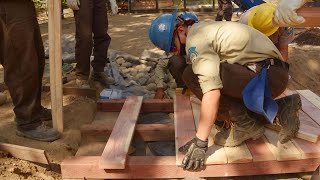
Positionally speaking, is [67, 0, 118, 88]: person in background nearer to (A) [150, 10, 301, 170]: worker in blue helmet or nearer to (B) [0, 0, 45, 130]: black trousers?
(B) [0, 0, 45, 130]: black trousers

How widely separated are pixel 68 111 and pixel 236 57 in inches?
63.5

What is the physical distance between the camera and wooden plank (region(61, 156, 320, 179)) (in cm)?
218

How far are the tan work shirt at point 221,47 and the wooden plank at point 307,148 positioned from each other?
1.97 ft

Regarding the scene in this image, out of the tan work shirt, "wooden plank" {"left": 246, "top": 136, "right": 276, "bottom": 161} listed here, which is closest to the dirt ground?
"wooden plank" {"left": 246, "top": 136, "right": 276, "bottom": 161}

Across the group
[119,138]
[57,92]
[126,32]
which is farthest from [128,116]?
[126,32]

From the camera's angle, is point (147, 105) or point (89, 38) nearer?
point (147, 105)

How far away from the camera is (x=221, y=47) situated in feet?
7.65

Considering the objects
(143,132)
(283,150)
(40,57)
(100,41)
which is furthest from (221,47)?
(100,41)

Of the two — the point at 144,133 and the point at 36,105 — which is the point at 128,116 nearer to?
the point at 144,133

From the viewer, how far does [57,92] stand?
102 inches

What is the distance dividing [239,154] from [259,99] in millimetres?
371

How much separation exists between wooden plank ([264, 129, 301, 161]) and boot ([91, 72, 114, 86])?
1992 millimetres

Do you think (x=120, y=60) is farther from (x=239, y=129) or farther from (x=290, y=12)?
(x=290, y=12)

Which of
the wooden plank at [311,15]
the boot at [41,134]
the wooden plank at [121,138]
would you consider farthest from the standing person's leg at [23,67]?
the wooden plank at [311,15]
